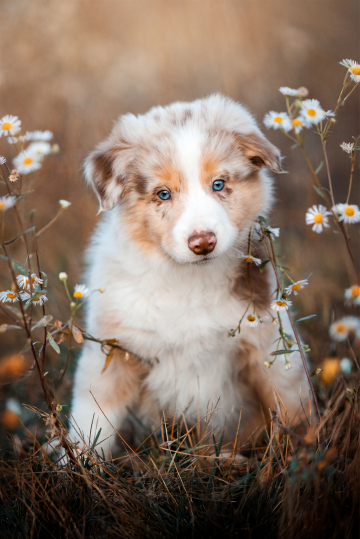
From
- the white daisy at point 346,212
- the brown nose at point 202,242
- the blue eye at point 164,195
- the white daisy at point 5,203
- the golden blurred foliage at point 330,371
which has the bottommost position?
the golden blurred foliage at point 330,371

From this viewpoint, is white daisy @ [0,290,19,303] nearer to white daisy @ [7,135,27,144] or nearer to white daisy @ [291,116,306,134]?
white daisy @ [7,135,27,144]

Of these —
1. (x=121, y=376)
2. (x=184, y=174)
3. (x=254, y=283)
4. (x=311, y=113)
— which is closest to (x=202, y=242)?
(x=184, y=174)

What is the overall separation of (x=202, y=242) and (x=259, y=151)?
1.71ft

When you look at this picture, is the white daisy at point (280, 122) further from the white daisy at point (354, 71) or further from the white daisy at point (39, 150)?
the white daisy at point (39, 150)

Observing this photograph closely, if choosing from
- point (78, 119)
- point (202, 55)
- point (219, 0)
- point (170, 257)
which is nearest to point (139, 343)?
point (170, 257)

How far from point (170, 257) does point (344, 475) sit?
0.98 m

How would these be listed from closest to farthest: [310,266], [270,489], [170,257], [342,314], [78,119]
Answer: [270,489]
[170,257]
[78,119]
[342,314]
[310,266]

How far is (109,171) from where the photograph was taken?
1888mm

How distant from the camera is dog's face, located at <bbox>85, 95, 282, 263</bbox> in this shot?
1696 mm

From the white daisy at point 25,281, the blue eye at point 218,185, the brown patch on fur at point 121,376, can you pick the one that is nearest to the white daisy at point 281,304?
the blue eye at point 218,185

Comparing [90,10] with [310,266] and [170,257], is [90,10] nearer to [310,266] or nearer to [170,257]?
Answer: [170,257]

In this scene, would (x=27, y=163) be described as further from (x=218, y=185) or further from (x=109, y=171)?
(x=218, y=185)

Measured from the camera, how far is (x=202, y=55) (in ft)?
7.02

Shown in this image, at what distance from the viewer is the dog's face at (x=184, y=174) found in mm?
1696
